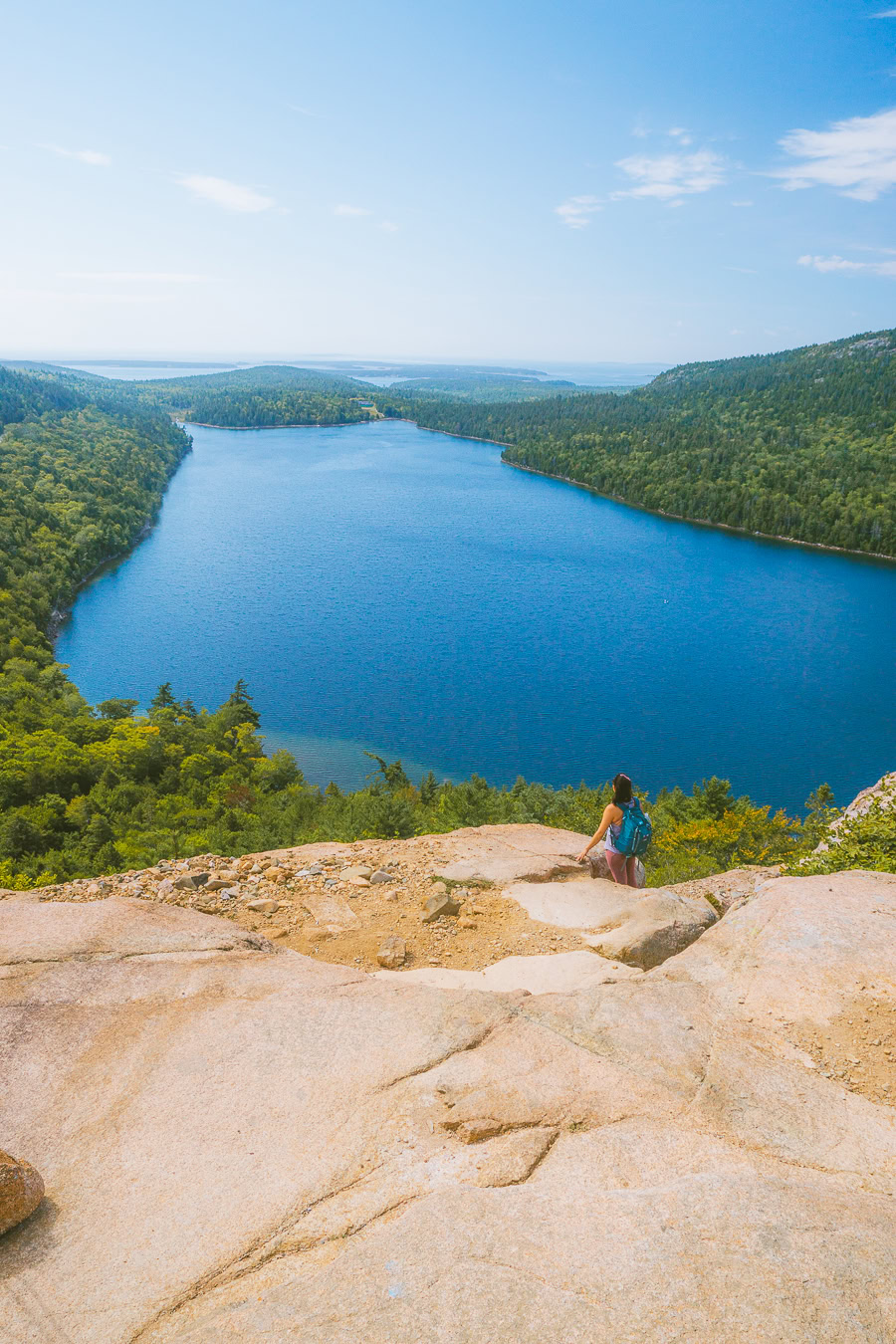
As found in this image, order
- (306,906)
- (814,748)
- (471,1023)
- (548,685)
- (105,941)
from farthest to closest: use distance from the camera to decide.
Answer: (548,685), (814,748), (306,906), (105,941), (471,1023)

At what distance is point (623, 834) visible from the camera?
45.1ft

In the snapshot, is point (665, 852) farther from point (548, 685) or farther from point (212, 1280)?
point (548, 685)

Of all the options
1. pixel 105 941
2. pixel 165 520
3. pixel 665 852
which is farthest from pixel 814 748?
pixel 165 520

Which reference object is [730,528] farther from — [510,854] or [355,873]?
[355,873]

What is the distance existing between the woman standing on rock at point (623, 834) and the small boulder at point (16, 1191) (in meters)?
9.55

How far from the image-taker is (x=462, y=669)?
213 ft

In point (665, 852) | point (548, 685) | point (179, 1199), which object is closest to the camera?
point (179, 1199)

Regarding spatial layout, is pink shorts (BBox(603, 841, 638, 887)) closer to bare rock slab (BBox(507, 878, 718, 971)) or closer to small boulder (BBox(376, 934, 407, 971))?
bare rock slab (BBox(507, 878, 718, 971))

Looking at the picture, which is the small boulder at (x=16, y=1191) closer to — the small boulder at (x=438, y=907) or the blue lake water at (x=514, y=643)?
the small boulder at (x=438, y=907)

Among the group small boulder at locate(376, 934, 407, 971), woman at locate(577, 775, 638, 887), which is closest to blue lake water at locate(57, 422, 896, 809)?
woman at locate(577, 775, 638, 887)

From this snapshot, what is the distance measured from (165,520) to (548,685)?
3323 inches

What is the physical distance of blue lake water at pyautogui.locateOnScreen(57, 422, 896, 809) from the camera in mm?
52781

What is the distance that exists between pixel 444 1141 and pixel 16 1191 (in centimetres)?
368

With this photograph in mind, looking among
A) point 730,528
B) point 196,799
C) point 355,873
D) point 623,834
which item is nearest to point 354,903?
point 355,873
